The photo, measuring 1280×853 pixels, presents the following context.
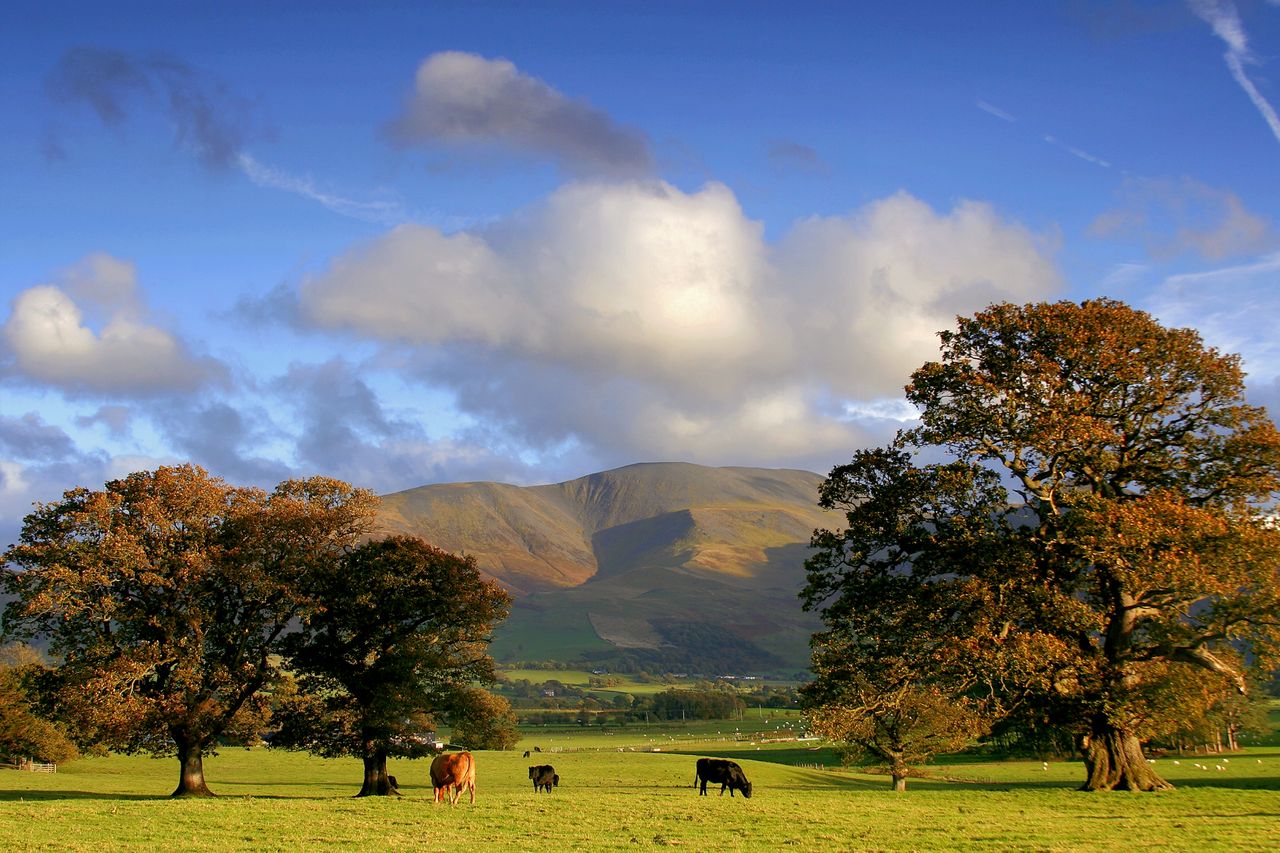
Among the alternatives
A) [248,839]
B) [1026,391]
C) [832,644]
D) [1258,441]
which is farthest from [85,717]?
[1258,441]

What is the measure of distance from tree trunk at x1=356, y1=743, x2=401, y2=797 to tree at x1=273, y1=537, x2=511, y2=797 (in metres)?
0.05

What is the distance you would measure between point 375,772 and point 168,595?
12309 mm

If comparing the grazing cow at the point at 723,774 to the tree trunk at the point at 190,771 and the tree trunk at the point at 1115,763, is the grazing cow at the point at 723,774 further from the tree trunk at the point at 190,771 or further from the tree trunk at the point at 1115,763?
the tree trunk at the point at 190,771

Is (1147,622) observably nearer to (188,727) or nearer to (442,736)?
(188,727)

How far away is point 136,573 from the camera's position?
4144 cm

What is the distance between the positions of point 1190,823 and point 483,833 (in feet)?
58.2

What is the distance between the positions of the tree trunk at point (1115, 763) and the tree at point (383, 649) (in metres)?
25.7

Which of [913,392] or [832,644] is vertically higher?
[913,392]

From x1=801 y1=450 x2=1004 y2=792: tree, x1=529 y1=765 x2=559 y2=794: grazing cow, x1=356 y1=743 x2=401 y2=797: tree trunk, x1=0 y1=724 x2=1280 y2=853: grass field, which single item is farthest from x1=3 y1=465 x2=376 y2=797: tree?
x1=801 y1=450 x2=1004 y2=792: tree

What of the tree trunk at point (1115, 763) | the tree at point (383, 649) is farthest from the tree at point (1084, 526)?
the tree at point (383, 649)

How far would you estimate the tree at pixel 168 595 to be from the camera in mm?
39906

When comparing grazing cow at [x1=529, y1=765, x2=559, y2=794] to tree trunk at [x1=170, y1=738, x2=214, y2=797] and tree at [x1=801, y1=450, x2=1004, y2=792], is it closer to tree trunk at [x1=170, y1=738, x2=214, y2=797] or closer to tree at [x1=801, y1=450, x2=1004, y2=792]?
tree trunk at [x1=170, y1=738, x2=214, y2=797]

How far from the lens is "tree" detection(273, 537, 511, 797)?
43344 mm

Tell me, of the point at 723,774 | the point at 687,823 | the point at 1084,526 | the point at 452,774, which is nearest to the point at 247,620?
the point at 452,774
